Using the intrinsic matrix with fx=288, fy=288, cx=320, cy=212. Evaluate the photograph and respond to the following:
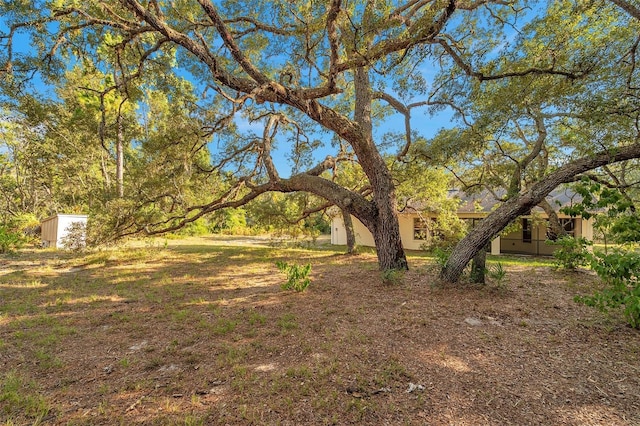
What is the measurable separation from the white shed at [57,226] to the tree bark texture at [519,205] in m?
13.7

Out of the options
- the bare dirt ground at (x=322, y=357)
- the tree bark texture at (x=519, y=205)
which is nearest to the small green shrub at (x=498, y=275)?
the bare dirt ground at (x=322, y=357)

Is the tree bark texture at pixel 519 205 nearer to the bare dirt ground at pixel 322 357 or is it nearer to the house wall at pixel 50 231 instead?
the bare dirt ground at pixel 322 357

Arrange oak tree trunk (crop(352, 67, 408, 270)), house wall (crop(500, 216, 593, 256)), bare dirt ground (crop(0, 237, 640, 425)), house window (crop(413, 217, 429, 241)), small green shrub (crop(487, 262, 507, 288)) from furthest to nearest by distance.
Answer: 1. house window (crop(413, 217, 429, 241))
2. house wall (crop(500, 216, 593, 256))
3. oak tree trunk (crop(352, 67, 408, 270))
4. small green shrub (crop(487, 262, 507, 288))
5. bare dirt ground (crop(0, 237, 640, 425))

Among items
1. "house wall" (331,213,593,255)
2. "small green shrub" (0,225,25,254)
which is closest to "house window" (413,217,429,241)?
"house wall" (331,213,593,255)

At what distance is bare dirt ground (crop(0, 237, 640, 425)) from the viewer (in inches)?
84.0

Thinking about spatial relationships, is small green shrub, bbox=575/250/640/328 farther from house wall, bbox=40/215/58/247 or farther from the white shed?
house wall, bbox=40/215/58/247

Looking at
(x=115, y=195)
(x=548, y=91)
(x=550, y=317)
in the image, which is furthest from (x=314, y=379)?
(x=115, y=195)

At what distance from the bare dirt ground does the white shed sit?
779 cm

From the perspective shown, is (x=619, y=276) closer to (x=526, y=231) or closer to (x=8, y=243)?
(x=526, y=231)

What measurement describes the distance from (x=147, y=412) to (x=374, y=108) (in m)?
9.69

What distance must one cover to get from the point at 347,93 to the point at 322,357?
8470 mm

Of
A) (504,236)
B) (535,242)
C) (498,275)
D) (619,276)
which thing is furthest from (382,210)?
(535,242)

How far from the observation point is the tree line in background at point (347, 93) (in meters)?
4.57

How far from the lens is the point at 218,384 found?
99.0 inches
